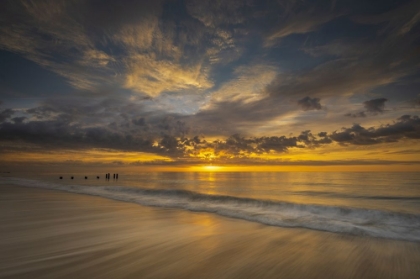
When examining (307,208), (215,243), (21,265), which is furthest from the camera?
(307,208)

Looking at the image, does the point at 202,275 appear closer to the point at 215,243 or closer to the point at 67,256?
the point at 215,243

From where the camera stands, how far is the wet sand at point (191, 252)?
5199 millimetres

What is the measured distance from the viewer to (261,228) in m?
10.1

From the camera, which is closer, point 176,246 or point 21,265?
point 21,265

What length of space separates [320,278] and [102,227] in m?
8.55

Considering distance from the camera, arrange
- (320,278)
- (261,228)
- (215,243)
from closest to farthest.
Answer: (320,278) → (215,243) → (261,228)

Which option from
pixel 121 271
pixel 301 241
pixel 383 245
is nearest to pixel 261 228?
pixel 301 241

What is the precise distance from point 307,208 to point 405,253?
34.6 ft

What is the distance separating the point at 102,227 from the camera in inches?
370

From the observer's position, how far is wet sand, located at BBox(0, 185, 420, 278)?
5199mm

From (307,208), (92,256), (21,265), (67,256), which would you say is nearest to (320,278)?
(92,256)

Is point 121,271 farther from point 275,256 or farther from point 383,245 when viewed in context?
point 383,245

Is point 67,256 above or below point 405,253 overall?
above

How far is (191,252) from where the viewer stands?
6.59 metres
